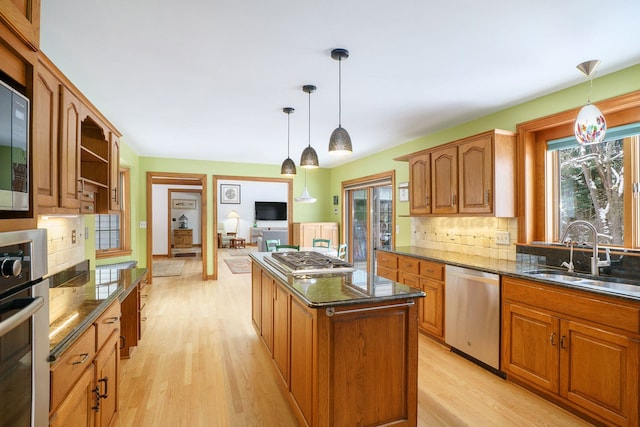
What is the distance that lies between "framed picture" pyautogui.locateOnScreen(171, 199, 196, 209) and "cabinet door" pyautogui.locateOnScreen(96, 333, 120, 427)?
1079 centimetres

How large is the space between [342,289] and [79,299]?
149 centimetres

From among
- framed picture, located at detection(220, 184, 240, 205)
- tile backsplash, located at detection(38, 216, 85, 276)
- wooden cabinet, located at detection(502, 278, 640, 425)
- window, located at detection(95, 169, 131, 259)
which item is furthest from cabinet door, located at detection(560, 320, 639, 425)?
framed picture, located at detection(220, 184, 240, 205)

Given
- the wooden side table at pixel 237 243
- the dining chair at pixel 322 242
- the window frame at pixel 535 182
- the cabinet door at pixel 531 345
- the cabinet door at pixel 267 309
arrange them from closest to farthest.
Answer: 1. the cabinet door at pixel 531 345
2. the cabinet door at pixel 267 309
3. the window frame at pixel 535 182
4. the dining chair at pixel 322 242
5. the wooden side table at pixel 237 243

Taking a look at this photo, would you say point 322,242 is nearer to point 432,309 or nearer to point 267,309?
point 432,309

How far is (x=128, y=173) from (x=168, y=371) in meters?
4.07

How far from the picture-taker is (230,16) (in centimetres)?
190

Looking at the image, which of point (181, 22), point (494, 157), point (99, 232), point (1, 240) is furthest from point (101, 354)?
point (99, 232)

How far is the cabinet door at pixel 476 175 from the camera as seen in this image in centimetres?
323

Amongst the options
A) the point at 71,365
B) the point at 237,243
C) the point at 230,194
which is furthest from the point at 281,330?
the point at 230,194

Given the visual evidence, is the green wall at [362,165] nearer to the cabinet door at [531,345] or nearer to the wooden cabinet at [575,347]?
the wooden cabinet at [575,347]

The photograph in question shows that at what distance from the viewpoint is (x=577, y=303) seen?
2.16 m

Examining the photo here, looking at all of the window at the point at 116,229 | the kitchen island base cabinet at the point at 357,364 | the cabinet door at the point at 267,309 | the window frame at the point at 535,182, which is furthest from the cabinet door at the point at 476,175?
the window at the point at 116,229

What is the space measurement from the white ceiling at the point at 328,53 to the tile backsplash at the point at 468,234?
3.82 ft

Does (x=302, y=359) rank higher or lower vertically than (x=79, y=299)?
lower
